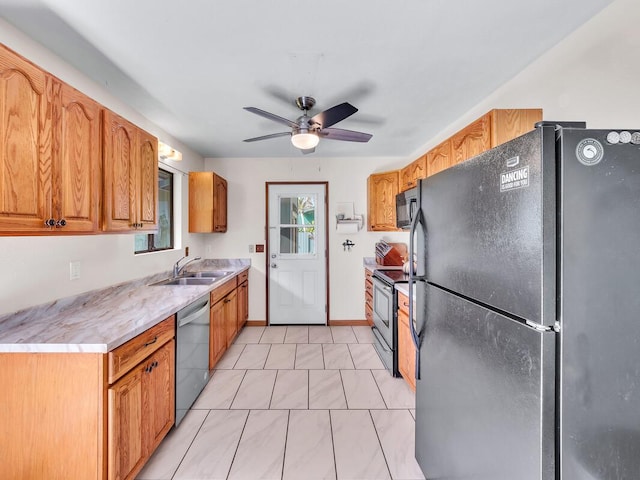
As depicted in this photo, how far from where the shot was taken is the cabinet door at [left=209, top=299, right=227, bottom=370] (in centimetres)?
262

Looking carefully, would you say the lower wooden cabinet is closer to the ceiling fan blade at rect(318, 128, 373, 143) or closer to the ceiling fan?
the ceiling fan

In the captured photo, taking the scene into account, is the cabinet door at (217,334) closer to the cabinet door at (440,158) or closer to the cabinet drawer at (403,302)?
the cabinet drawer at (403,302)

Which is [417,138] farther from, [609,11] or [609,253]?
[609,253]

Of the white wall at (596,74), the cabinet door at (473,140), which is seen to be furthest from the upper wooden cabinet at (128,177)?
the white wall at (596,74)

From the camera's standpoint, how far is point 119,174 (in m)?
1.81

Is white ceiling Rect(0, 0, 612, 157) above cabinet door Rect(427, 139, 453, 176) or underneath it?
above

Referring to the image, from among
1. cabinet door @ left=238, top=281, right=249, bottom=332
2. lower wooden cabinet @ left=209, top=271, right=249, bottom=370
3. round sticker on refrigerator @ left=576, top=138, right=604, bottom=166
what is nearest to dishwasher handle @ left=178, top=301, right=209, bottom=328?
lower wooden cabinet @ left=209, top=271, right=249, bottom=370

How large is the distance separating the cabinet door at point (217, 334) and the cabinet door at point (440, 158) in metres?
2.38

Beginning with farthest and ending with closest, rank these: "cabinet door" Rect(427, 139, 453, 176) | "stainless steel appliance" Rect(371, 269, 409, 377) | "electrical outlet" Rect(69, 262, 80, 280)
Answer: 1. "stainless steel appliance" Rect(371, 269, 409, 377)
2. "cabinet door" Rect(427, 139, 453, 176)
3. "electrical outlet" Rect(69, 262, 80, 280)

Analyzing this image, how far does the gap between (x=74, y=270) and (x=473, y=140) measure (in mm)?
2778

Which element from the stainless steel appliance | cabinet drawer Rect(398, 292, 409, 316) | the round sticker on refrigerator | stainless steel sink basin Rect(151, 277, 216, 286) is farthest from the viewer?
stainless steel sink basin Rect(151, 277, 216, 286)

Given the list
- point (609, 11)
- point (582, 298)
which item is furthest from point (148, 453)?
point (609, 11)

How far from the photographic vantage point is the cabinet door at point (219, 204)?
3559 mm

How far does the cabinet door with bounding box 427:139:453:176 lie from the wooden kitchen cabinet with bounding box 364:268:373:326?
160 cm
